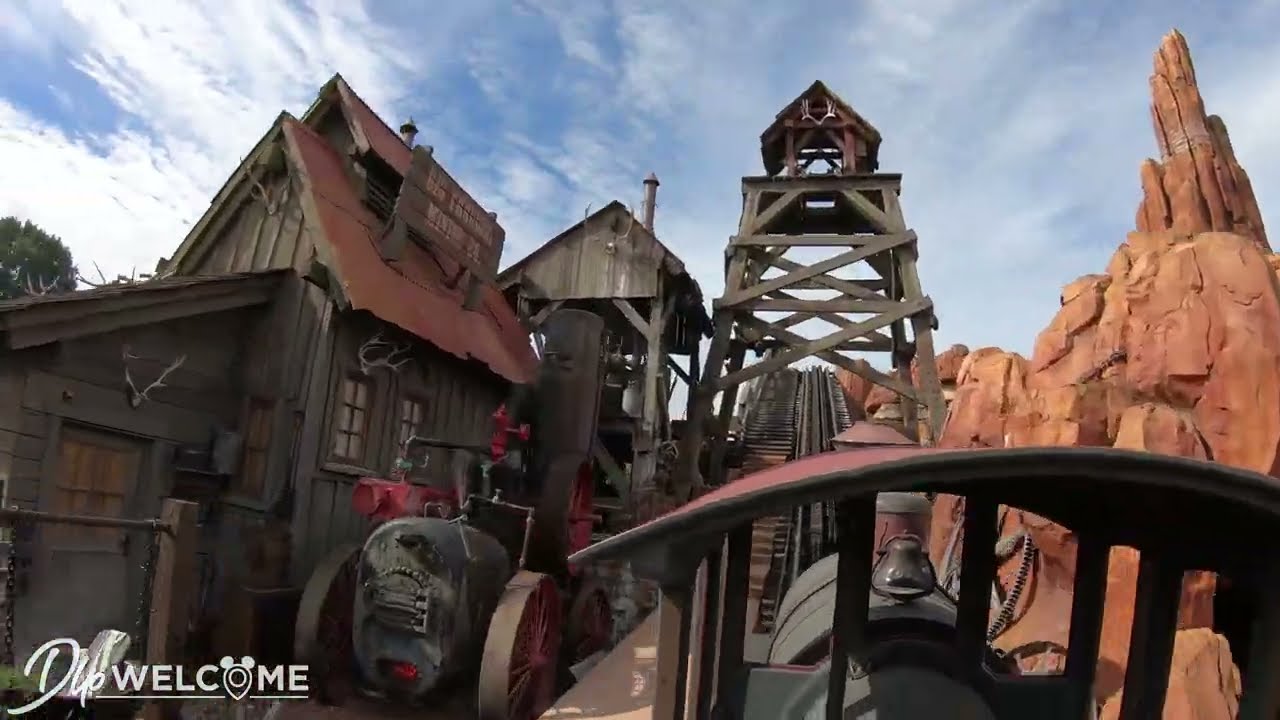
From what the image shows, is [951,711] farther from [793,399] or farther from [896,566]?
[793,399]

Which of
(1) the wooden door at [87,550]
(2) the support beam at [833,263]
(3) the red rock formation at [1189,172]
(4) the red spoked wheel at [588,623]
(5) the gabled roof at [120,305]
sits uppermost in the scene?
(3) the red rock formation at [1189,172]

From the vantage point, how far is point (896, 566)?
3.82 metres

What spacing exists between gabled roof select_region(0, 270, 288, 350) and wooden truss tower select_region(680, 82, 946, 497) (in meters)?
7.79

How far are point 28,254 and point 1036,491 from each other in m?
39.7

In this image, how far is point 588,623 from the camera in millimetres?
9773

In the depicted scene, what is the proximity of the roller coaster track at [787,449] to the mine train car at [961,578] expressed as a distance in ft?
18.8

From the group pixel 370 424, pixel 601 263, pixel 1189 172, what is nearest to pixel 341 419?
pixel 370 424

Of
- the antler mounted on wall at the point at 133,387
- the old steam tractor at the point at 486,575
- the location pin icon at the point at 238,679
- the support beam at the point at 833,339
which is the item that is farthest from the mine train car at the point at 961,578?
the support beam at the point at 833,339

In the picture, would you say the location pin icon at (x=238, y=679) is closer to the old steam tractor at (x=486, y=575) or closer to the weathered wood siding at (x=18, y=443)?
the old steam tractor at (x=486, y=575)

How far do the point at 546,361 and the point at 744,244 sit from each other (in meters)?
6.44

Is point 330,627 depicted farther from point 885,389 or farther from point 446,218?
point 885,389

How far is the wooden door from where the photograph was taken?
6.92 meters

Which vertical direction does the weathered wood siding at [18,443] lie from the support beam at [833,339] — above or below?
below

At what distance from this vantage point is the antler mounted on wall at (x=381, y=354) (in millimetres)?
9789
